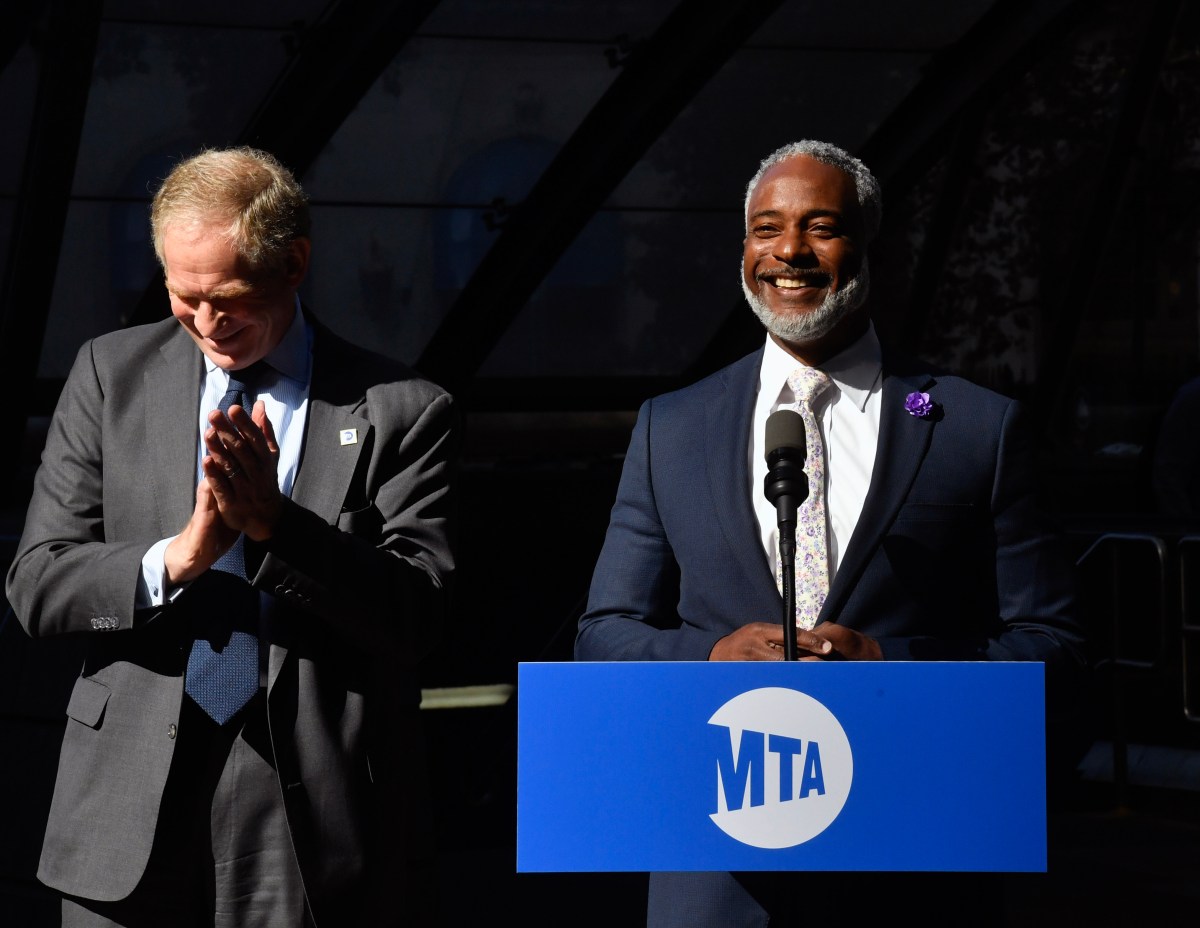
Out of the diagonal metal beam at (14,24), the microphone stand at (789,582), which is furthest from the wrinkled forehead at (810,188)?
the diagonal metal beam at (14,24)

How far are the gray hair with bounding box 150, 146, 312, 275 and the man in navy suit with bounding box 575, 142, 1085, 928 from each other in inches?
25.5

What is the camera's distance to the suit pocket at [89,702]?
2330mm

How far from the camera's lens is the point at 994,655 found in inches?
86.1

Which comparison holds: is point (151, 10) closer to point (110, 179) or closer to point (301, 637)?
point (110, 179)

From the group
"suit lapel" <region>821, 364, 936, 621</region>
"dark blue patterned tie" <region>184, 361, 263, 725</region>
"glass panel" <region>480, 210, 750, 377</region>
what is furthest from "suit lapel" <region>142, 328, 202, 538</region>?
"glass panel" <region>480, 210, 750, 377</region>

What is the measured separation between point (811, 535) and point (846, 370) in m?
0.28

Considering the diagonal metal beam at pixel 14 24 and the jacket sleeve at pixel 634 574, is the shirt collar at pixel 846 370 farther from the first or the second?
the diagonal metal beam at pixel 14 24

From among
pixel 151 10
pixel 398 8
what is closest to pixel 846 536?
pixel 398 8

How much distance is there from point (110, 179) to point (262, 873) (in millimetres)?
8507

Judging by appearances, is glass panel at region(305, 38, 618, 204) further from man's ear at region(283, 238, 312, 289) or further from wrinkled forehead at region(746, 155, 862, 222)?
wrinkled forehead at region(746, 155, 862, 222)

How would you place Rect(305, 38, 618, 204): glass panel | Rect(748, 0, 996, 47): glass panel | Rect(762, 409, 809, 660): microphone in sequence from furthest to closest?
Rect(748, 0, 996, 47): glass panel, Rect(305, 38, 618, 204): glass panel, Rect(762, 409, 809, 660): microphone

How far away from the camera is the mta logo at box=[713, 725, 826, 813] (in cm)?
186

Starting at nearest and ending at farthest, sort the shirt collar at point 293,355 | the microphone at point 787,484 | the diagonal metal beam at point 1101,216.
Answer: the microphone at point 787,484 < the shirt collar at point 293,355 < the diagonal metal beam at point 1101,216

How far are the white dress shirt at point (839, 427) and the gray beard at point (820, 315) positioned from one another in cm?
8
